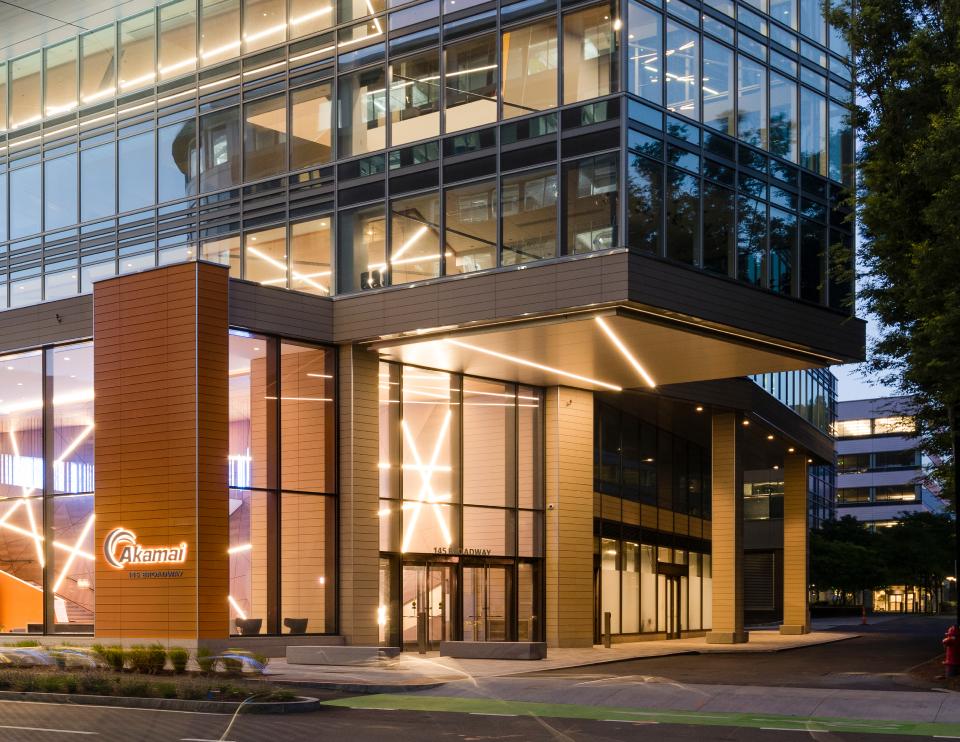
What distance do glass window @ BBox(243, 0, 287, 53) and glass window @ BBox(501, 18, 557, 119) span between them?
21.1ft

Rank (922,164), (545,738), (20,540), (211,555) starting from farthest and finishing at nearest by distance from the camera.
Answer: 1. (20,540)
2. (211,555)
3. (922,164)
4. (545,738)

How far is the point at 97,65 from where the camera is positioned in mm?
35594

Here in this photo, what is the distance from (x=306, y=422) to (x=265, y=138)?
735 cm

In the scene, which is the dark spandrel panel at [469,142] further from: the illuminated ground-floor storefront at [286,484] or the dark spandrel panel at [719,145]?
the dark spandrel panel at [719,145]

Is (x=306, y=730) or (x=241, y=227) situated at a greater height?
(x=241, y=227)

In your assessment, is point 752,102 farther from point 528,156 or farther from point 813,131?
point 528,156

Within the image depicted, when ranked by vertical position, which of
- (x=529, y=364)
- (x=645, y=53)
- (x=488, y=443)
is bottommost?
(x=488, y=443)

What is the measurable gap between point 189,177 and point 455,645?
13.2 meters

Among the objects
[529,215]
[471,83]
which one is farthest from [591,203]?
[471,83]

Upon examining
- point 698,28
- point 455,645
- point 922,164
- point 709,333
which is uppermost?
point 698,28

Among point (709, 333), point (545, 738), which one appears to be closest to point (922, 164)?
point (709, 333)

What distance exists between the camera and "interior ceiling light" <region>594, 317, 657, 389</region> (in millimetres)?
28763

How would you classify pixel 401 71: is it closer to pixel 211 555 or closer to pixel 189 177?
pixel 189 177

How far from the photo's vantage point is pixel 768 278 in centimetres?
3100
